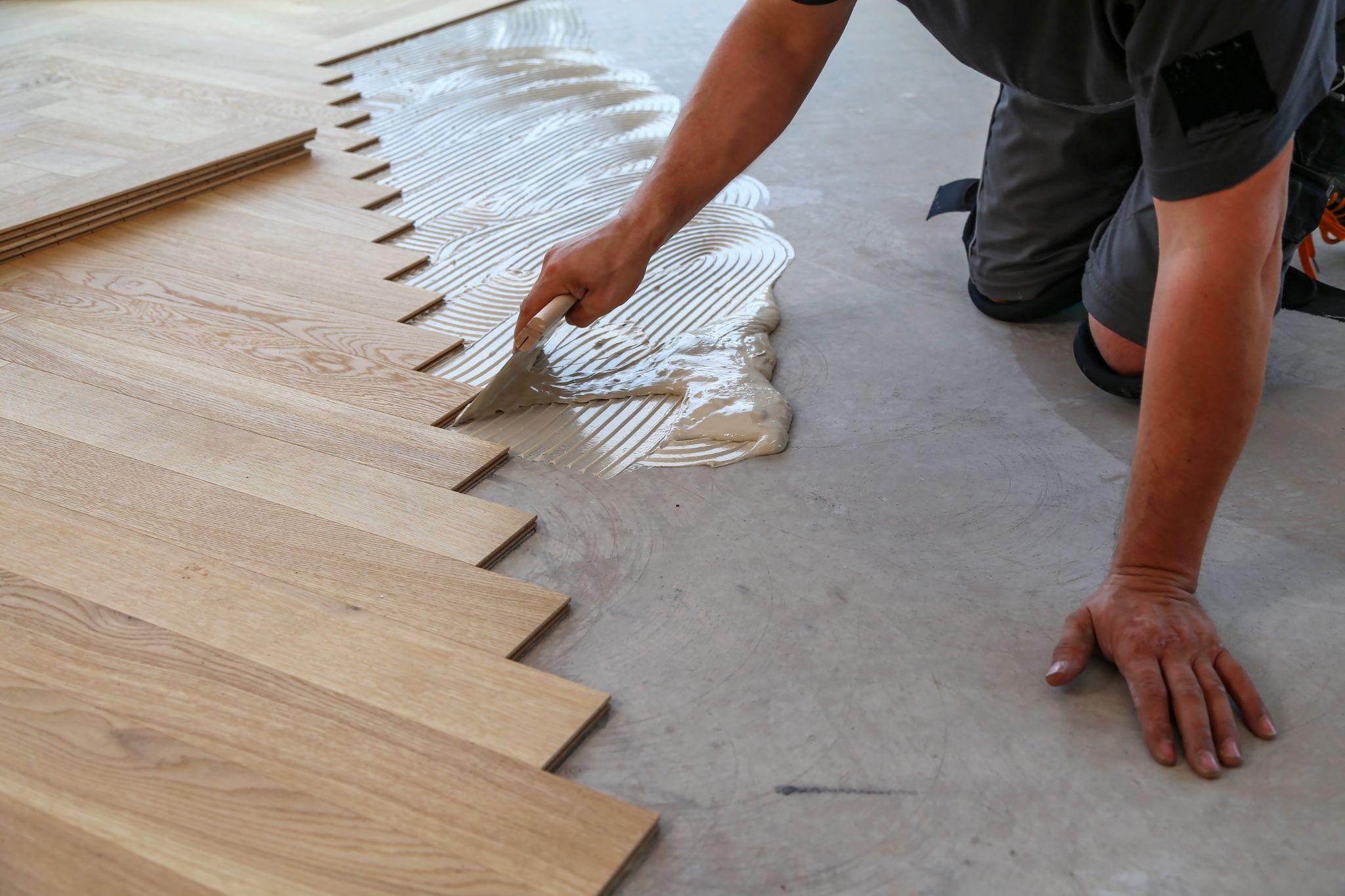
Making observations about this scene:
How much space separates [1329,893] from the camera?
1.02 meters

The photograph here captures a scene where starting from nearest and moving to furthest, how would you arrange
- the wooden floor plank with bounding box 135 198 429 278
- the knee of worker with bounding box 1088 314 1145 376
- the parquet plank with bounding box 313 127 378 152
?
the knee of worker with bounding box 1088 314 1145 376
the wooden floor plank with bounding box 135 198 429 278
the parquet plank with bounding box 313 127 378 152

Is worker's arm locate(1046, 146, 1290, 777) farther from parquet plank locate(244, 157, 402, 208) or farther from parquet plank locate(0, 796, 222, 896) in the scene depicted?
parquet plank locate(244, 157, 402, 208)

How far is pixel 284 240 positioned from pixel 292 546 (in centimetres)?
117

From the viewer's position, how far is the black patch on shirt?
3.54ft

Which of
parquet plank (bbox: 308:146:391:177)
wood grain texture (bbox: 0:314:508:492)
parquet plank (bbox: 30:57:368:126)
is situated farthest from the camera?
parquet plank (bbox: 30:57:368:126)

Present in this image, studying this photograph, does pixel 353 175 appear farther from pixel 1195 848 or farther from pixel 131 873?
pixel 1195 848

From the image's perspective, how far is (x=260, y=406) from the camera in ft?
5.70

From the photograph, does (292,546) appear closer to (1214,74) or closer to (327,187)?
(1214,74)

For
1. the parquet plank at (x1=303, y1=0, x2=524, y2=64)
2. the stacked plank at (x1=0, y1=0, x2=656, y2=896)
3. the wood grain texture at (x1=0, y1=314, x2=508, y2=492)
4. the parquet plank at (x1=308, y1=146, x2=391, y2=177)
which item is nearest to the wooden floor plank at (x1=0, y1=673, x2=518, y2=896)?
the stacked plank at (x1=0, y1=0, x2=656, y2=896)

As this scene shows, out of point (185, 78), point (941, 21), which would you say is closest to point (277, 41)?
point (185, 78)

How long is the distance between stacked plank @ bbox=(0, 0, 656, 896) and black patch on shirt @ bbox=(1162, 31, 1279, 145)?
37.6 inches

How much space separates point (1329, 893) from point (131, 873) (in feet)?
3.91

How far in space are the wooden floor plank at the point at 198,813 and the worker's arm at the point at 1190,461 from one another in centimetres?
80

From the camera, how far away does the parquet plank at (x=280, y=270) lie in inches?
83.0
